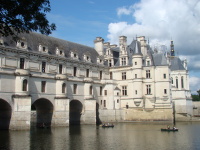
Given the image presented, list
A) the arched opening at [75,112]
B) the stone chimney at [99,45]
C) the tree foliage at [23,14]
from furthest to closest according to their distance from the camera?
1. the stone chimney at [99,45]
2. the arched opening at [75,112]
3. the tree foliage at [23,14]

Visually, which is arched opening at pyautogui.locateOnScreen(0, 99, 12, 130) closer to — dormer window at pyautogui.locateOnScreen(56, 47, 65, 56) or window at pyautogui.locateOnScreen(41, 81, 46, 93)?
window at pyautogui.locateOnScreen(41, 81, 46, 93)

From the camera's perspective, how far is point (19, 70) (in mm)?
37125

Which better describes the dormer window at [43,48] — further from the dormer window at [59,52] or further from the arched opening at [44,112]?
the arched opening at [44,112]

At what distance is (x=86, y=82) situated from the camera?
4856 centimetres

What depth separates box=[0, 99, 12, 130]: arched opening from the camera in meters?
35.9

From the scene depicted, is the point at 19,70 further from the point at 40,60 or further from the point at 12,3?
the point at 12,3

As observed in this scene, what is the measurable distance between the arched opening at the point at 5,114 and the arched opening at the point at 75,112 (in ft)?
44.7

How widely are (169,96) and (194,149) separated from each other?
28.8 metres

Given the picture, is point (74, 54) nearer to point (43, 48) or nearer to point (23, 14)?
point (43, 48)

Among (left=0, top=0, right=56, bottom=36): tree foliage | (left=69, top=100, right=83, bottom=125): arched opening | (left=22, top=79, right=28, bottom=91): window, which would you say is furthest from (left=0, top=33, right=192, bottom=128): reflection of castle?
(left=0, top=0, right=56, bottom=36): tree foliage

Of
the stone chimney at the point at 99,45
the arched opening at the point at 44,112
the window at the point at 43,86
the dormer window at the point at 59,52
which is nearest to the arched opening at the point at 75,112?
the arched opening at the point at 44,112

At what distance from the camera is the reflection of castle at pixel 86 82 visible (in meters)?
37.2

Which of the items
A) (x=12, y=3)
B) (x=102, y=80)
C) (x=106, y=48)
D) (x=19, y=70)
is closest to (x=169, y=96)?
(x=102, y=80)

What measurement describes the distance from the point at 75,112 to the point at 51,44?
12389 mm
